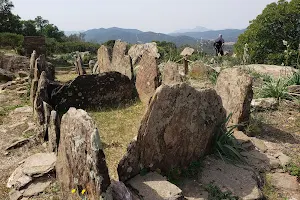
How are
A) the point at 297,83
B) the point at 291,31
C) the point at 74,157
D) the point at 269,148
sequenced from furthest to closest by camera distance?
the point at 291,31
the point at 297,83
the point at 269,148
the point at 74,157

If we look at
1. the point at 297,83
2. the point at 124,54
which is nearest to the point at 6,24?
the point at 124,54

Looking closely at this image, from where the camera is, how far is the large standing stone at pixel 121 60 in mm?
8547

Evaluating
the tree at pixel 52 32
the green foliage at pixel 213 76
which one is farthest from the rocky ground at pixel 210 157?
the tree at pixel 52 32

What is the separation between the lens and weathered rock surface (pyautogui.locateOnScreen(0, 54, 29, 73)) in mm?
12586

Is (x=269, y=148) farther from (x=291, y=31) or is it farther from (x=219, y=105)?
(x=291, y=31)

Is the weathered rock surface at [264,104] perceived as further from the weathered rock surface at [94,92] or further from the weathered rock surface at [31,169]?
the weathered rock surface at [31,169]

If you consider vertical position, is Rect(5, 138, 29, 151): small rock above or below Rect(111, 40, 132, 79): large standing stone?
below

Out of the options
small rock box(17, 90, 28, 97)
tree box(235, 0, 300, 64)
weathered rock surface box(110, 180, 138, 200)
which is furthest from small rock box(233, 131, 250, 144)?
tree box(235, 0, 300, 64)

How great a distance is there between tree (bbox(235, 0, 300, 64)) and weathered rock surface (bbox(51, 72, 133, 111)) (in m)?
9.09

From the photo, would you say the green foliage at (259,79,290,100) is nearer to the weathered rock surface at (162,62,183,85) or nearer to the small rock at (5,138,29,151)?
the weathered rock surface at (162,62,183,85)

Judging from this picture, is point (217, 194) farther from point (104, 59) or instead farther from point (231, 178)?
point (104, 59)

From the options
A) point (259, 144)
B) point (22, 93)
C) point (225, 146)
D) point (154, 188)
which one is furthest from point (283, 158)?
point (22, 93)

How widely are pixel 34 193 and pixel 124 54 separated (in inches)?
212

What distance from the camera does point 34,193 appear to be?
4.02 metres
